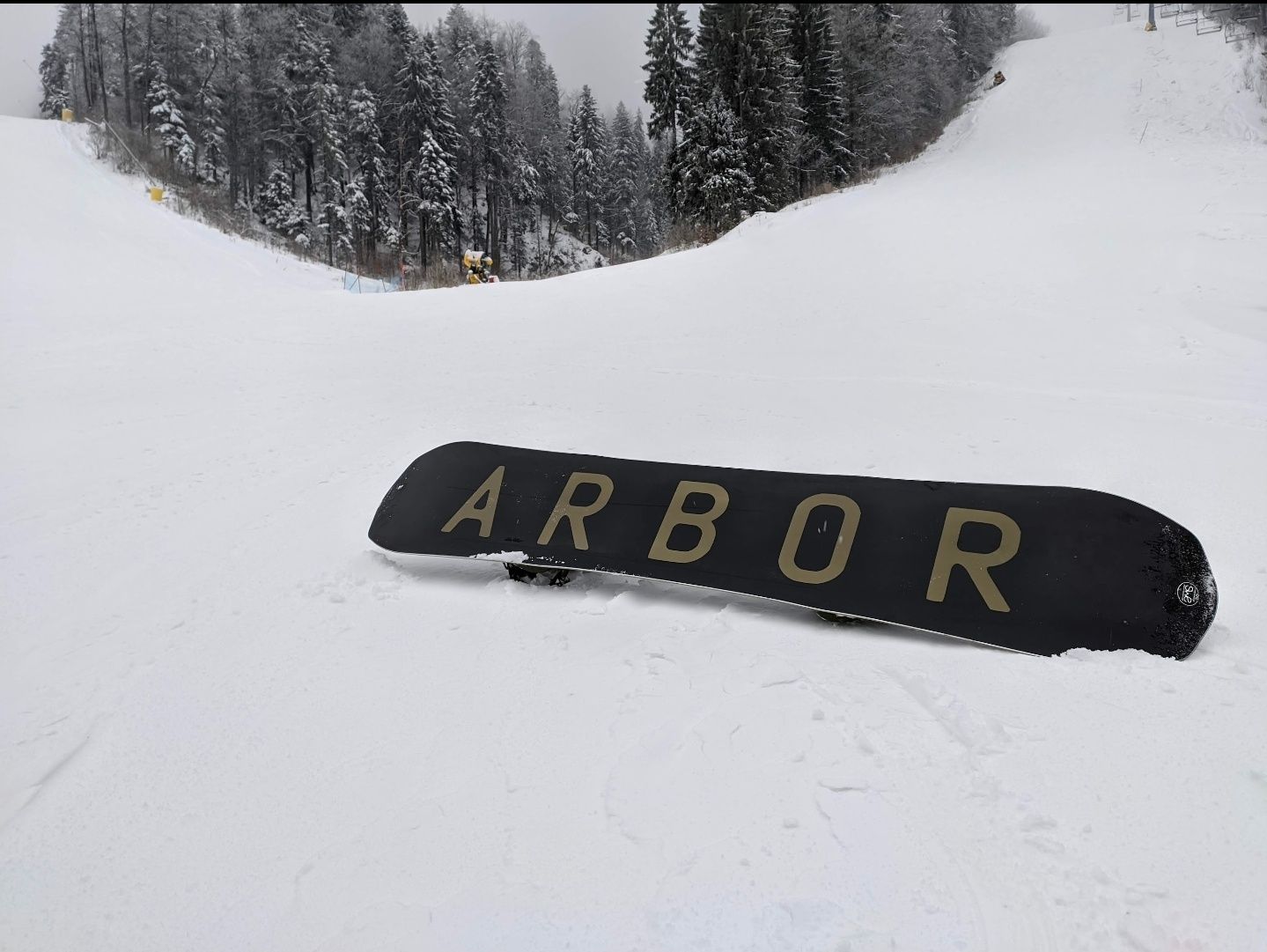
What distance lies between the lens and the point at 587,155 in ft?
137

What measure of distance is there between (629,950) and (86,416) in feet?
18.2

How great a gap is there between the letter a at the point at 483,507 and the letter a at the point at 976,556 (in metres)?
2.02

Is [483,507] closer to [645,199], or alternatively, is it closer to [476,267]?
[476,267]

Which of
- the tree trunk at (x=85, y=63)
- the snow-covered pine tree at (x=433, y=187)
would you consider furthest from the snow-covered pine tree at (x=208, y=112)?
the snow-covered pine tree at (x=433, y=187)

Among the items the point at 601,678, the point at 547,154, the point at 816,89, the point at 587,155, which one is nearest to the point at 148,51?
the point at 547,154

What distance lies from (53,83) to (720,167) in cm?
5540

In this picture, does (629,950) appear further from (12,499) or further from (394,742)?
(12,499)

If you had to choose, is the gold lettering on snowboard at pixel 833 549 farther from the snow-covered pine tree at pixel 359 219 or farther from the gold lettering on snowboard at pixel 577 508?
the snow-covered pine tree at pixel 359 219

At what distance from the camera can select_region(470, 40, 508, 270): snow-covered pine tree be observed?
113 ft

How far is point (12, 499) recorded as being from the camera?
12.1 feet

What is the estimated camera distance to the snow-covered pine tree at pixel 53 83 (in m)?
41.0

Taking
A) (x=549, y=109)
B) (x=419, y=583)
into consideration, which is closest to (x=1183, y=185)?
(x=419, y=583)

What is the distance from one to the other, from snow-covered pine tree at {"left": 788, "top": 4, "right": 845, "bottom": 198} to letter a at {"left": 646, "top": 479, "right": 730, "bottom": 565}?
2149cm

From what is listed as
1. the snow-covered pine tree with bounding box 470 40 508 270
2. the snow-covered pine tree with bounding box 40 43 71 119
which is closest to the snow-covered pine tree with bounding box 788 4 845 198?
the snow-covered pine tree with bounding box 470 40 508 270
